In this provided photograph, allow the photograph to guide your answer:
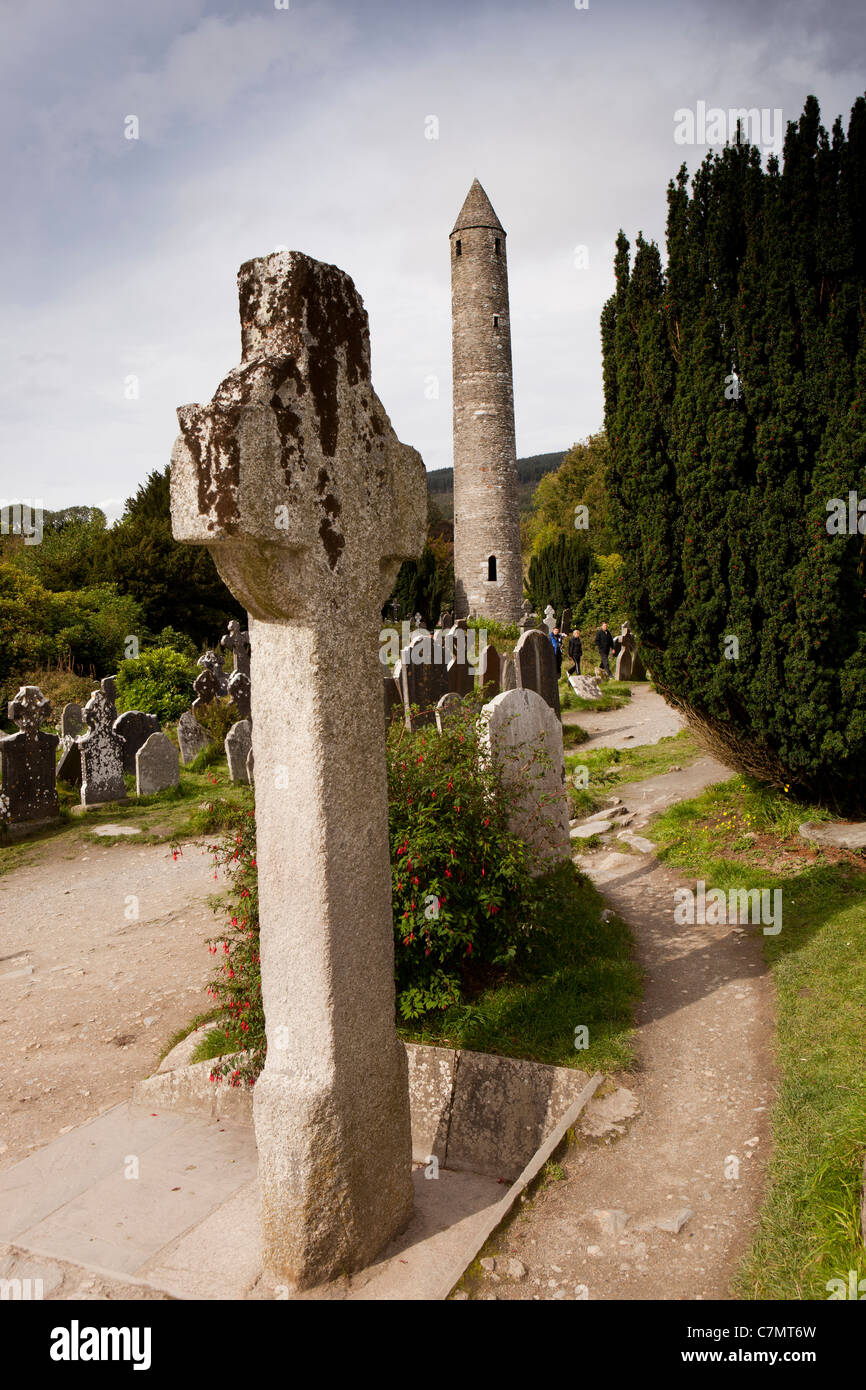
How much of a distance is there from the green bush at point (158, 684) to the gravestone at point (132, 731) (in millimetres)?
4675

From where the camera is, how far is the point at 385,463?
9.89 feet

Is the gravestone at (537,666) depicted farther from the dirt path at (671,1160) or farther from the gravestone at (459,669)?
the dirt path at (671,1160)

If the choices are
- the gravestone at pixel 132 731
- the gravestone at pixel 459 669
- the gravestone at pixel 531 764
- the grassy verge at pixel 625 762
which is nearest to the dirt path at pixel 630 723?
the grassy verge at pixel 625 762

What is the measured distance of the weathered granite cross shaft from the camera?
8.80 feet

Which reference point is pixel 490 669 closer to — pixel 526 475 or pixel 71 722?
pixel 71 722

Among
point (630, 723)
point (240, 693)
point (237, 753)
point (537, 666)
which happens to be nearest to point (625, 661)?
point (630, 723)

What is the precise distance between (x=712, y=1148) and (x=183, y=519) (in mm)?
3114

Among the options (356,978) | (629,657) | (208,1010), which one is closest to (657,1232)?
(356,978)

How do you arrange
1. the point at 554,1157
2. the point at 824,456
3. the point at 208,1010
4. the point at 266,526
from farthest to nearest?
the point at 824,456, the point at 208,1010, the point at 554,1157, the point at 266,526

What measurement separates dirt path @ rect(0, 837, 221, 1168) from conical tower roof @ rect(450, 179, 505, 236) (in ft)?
86.0

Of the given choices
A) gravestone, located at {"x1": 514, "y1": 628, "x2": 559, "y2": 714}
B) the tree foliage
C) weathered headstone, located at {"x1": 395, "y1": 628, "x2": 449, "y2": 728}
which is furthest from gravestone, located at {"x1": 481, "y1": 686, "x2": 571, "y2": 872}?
weathered headstone, located at {"x1": 395, "y1": 628, "x2": 449, "y2": 728}

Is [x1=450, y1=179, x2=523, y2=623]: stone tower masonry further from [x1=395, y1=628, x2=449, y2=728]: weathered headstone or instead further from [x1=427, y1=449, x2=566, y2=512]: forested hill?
[x1=427, y1=449, x2=566, y2=512]: forested hill

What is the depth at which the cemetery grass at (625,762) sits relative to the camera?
9.23 m
